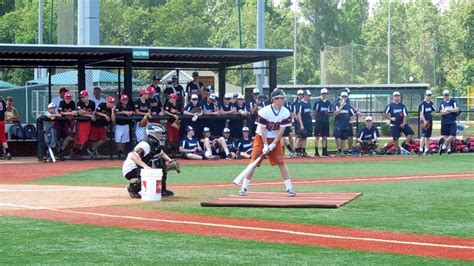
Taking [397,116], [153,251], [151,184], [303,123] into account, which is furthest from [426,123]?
[153,251]

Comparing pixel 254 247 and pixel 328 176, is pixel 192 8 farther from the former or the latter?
pixel 254 247

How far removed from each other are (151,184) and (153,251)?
5259mm

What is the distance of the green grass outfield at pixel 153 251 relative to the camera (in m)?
9.94

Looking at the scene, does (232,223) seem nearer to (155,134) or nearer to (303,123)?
(155,134)

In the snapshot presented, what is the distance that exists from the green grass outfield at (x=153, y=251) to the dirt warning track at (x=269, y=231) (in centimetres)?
35

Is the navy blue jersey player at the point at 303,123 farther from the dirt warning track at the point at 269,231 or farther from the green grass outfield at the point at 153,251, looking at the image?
the green grass outfield at the point at 153,251

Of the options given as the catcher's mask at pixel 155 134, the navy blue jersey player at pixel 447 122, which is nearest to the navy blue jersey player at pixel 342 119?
the navy blue jersey player at pixel 447 122

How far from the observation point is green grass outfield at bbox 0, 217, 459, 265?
9.94 metres

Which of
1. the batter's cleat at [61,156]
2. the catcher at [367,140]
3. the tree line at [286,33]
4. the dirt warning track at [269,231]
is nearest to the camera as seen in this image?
the dirt warning track at [269,231]

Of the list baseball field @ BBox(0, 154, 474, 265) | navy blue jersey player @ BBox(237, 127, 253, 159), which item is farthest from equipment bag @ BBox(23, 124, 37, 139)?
baseball field @ BBox(0, 154, 474, 265)

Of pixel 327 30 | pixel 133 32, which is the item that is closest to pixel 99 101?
pixel 133 32

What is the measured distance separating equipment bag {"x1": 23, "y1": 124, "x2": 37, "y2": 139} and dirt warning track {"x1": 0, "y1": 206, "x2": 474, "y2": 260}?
14.9 metres

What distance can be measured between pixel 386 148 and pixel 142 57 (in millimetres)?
7974

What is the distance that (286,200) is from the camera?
50.3 feet
